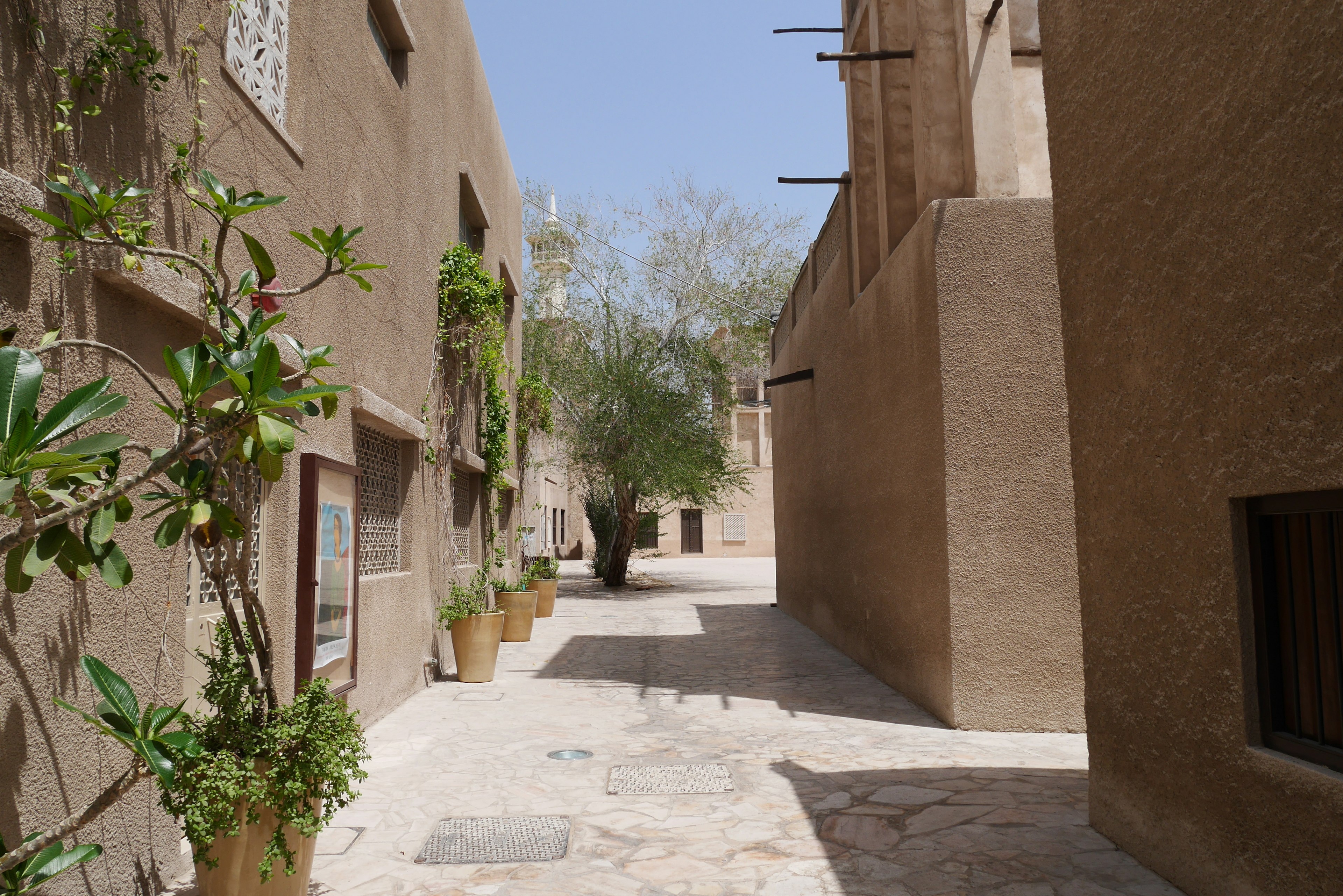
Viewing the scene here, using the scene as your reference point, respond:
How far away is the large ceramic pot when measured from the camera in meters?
3.22

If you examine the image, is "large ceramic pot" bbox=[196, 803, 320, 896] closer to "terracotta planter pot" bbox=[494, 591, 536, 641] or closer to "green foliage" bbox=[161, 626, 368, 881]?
"green foliage" bbox=[161, 626, 368, 881]

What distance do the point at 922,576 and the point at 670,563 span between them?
2833 cm

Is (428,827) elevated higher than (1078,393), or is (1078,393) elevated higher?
(1078,393)

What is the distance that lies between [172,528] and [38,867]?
925mm

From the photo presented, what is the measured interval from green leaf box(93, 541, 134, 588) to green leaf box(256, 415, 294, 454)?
1.49 feet

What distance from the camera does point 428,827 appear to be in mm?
4559

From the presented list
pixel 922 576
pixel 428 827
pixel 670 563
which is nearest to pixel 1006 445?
pixel 922 576

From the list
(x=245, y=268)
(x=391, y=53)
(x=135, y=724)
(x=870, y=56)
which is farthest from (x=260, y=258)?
(x=870, y=56)

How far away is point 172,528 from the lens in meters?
2.77

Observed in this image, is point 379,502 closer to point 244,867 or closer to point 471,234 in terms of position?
point 244,867

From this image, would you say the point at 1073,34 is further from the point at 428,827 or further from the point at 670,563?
the point at 670,563

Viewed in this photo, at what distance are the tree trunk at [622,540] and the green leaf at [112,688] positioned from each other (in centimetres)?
1797

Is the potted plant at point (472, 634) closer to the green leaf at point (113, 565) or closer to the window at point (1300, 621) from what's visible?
the green leaf at point (113, 565)

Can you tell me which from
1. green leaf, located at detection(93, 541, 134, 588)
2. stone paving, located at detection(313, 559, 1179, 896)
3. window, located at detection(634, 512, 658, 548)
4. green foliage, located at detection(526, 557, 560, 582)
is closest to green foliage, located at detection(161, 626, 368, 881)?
stone paving, located at detection(313, 559, 1179, 896)
